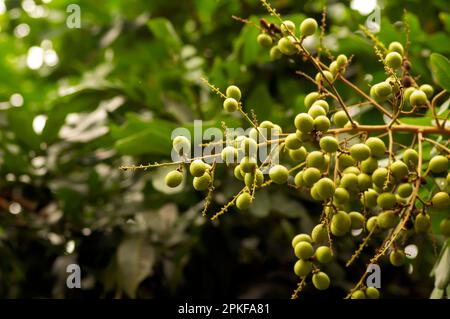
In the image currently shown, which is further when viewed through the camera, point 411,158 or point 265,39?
point 265,39

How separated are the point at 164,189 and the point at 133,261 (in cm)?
25

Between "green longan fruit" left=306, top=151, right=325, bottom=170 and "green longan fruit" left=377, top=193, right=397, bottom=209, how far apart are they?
4.4 inches

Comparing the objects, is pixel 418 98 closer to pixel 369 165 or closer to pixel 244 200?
pixel 369 165

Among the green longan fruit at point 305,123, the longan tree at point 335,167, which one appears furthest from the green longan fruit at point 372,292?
the green longan fruit at point 305,123

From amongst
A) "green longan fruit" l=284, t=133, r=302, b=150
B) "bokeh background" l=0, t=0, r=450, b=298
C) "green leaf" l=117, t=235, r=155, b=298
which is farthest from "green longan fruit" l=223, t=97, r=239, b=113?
"green leaf" l=117, t=235, r=155, b=298

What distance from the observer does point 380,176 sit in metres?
0.97

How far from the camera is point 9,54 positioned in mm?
2533

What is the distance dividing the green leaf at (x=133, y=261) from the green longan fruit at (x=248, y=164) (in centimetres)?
66

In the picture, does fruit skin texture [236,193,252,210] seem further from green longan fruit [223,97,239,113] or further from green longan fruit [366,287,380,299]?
A: green longan fruit [366,287,380,299]

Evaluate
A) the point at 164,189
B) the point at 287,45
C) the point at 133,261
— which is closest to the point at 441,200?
the point at 287,45

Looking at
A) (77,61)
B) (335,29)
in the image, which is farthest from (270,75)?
(77,61)

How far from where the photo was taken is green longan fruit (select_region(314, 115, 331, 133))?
0.94 m

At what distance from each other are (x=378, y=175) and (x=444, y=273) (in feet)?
0.95
